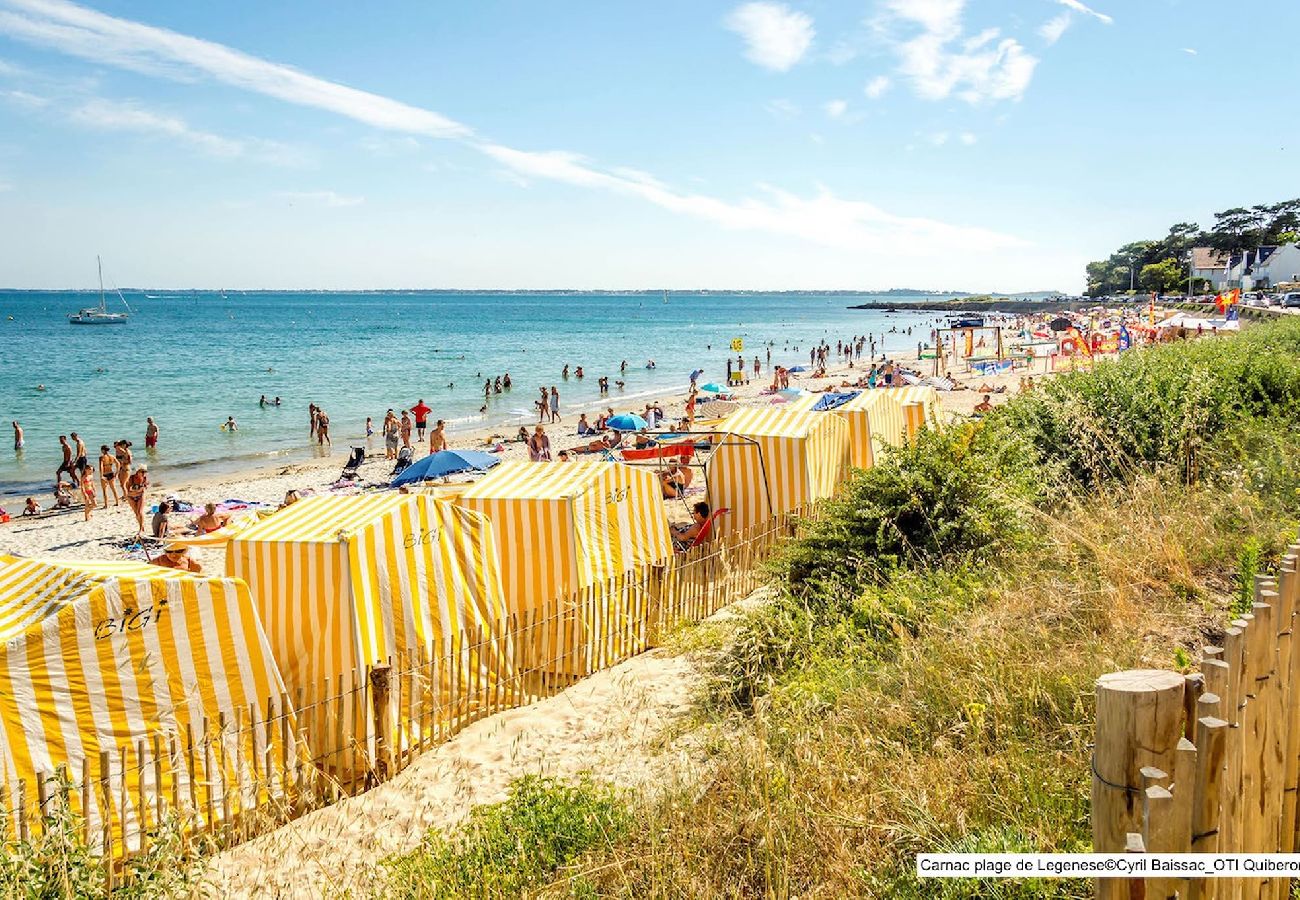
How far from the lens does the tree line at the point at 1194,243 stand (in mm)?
95812

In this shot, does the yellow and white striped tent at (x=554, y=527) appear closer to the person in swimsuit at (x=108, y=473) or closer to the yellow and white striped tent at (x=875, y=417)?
the yellow and white striped tent at (x=875, y=417)

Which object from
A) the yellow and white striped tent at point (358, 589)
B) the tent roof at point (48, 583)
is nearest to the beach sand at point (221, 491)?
the yellow and white striped tent at point (358, 589)

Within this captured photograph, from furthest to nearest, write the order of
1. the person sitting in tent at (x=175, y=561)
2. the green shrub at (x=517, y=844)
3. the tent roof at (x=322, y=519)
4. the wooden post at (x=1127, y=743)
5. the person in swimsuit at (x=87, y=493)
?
the person in swimsuit at (x=87, y=493), the person sitting in tent at (x=175, y=561), the tent roof at (x=322, y=519), the green shrub at (x=517, y=844), the wooden post at (x=1127, y=743)

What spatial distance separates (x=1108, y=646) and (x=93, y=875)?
485cm

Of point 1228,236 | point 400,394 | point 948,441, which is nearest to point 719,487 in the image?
point 948,441

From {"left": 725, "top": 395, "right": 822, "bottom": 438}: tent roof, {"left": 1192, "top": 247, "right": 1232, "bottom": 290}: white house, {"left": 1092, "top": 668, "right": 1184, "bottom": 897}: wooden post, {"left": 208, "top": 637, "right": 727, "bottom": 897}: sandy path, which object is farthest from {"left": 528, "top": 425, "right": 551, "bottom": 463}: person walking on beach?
{"left": 1192, "top": 247, "right": 1232, "bottom": 290}: white house

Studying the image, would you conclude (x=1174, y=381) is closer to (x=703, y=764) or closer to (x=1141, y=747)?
(x=703, y=764)

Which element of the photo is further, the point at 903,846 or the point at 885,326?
the point at 885,326

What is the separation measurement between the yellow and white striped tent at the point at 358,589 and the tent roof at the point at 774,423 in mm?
5797

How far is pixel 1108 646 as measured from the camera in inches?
170

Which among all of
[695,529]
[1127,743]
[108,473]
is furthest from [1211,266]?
[1127,743]

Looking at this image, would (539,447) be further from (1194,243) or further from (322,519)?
(1194,243)

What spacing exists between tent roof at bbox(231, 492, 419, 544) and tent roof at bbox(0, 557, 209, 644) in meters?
1.29

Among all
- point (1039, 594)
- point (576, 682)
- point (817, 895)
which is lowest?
point (576, 682)
